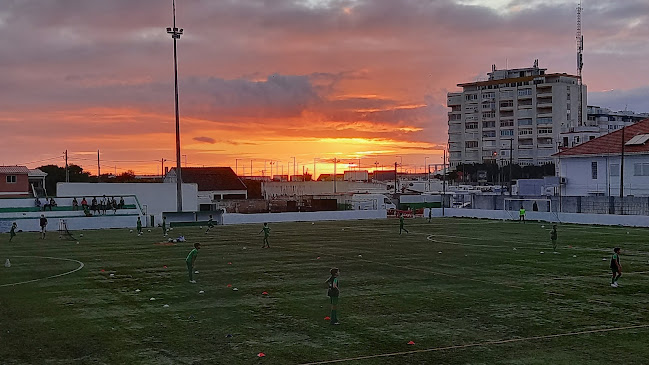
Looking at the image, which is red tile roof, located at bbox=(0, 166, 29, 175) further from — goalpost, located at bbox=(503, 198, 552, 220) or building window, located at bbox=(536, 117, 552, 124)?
building window, located at bbox=(536, 117, 552, 124)

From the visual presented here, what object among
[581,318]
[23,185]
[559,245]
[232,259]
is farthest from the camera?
[23,185]

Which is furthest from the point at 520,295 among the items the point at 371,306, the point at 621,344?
the point at 621,344

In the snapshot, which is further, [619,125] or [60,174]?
[619,125]

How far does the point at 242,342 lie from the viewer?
17.3 m

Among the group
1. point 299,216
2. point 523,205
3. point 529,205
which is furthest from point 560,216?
point 299,216

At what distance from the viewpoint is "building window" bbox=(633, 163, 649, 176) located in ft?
226

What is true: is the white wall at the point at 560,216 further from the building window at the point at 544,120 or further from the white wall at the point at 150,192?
the building window at the point at 544,120

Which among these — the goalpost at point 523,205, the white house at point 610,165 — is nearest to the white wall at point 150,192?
the goalpost at point 523,205

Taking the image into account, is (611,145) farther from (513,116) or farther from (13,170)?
(13,170)

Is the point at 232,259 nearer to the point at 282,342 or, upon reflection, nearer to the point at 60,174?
the point at 282,342

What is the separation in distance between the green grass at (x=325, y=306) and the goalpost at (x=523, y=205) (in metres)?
28.7

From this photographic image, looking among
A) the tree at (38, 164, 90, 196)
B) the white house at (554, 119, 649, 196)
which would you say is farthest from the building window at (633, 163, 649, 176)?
the tree at (38, 164, 90, 196)

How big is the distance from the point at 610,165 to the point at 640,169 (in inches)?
151

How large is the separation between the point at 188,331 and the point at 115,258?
20.2 metres
